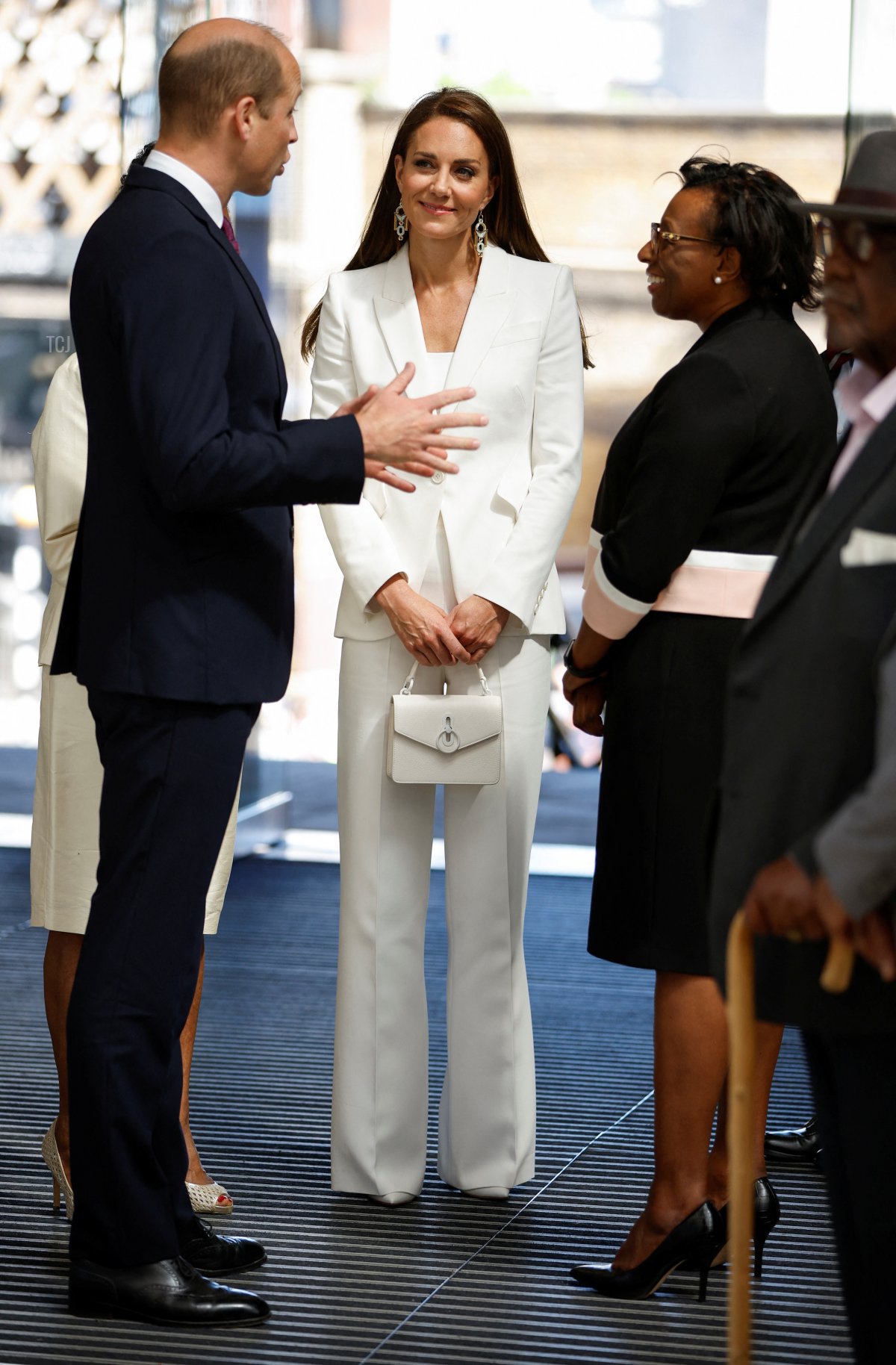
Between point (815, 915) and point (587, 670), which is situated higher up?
point (815, 915)

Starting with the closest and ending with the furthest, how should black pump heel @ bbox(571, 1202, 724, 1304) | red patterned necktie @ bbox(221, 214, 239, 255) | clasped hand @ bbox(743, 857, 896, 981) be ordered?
clasped hand @ bbox(743, 857, 896, 981), red patterned necktie @ bbox(221, 214, 239, 255), black pump heel @ bbox(571, 1202, 724, 1304)

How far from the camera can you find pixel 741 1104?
182 centimetres

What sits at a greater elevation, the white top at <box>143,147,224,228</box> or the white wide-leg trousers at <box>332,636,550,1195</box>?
the white top at <box>143,147,224,228</box>

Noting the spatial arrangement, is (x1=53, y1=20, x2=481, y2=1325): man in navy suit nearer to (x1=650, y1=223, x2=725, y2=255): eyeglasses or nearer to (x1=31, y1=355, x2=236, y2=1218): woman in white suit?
(x1=31, y1=355, x2=236, y2=1218): woman in white suit

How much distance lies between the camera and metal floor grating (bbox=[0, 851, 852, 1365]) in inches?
102

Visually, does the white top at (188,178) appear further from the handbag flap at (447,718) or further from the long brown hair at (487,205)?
the handbag flap at (447,718)

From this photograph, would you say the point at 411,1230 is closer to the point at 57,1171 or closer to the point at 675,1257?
the point at 675,1257

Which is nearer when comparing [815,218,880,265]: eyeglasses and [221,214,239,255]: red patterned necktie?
[815,218,880,265]: eyeglasses

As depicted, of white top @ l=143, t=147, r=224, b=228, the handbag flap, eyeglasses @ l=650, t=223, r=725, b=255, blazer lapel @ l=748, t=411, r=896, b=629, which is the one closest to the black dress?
eyeglasses @ l=650, t=223, r=725, b=255

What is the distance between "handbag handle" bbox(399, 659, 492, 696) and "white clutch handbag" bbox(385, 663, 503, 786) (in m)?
0.04

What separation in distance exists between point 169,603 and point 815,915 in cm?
119

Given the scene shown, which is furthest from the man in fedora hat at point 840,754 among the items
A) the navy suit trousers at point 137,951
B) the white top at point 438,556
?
the white top at point 438,556

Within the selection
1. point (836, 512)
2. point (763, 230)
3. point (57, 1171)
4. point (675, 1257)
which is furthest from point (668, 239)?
point (57, 1171)

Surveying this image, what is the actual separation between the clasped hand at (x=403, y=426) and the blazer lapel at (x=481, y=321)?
24.3 inches
